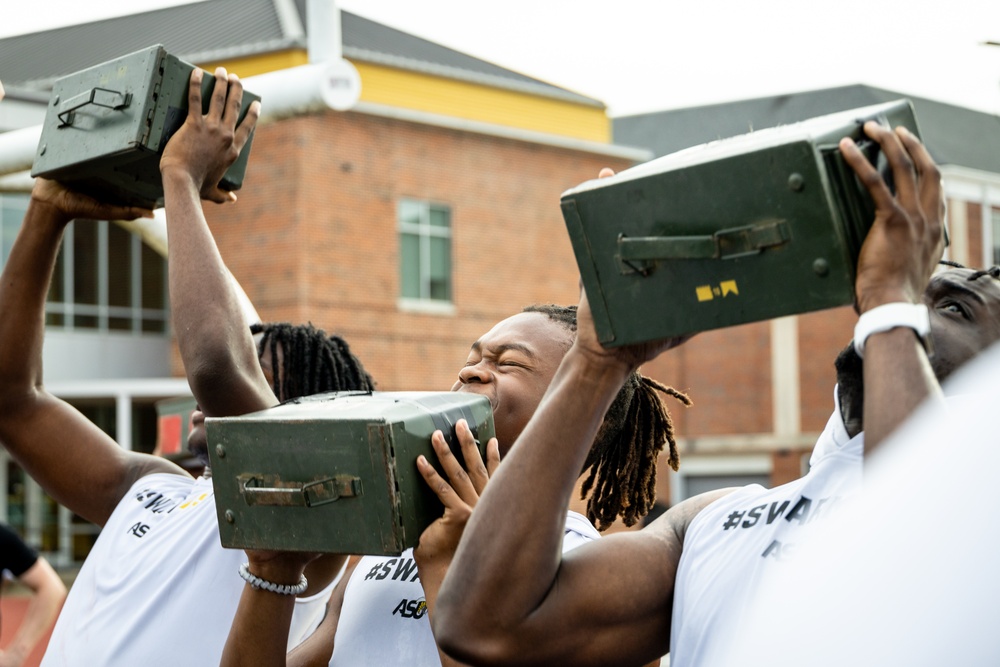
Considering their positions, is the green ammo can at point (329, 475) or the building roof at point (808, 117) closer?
the green ammo can at point (329, 475)

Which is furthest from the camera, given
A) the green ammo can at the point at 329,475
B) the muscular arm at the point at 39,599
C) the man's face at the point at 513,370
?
the muscular arm at the point at 39,599

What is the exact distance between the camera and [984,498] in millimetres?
1665

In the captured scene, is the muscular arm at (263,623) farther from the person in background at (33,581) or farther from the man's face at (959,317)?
the person in background at (33,581)

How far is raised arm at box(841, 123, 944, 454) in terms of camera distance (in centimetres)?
177

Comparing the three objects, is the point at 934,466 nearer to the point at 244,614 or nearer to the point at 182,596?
the point at 244,614

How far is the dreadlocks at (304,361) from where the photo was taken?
3.48 meters

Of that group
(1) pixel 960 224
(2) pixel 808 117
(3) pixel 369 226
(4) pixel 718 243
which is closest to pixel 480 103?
(3) pixel 369 226

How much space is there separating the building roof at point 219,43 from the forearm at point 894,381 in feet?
64.1

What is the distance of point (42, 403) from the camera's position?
10.9 feet

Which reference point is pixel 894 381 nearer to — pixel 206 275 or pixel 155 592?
pixel 206 275

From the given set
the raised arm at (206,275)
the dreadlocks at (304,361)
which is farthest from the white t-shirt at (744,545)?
the dreadlocks at (304,361)

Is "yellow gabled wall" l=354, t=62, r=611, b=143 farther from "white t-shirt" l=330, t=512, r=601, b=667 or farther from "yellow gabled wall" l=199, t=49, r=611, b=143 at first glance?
"white t-shirt" l=330, t=512, r=601, b=667

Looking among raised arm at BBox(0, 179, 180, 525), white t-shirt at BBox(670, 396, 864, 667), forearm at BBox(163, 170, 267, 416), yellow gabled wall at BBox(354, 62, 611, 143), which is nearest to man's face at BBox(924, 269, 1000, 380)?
white t-shirt at BBox(670, 396, 864, 667)

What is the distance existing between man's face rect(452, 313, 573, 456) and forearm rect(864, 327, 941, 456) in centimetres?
100
